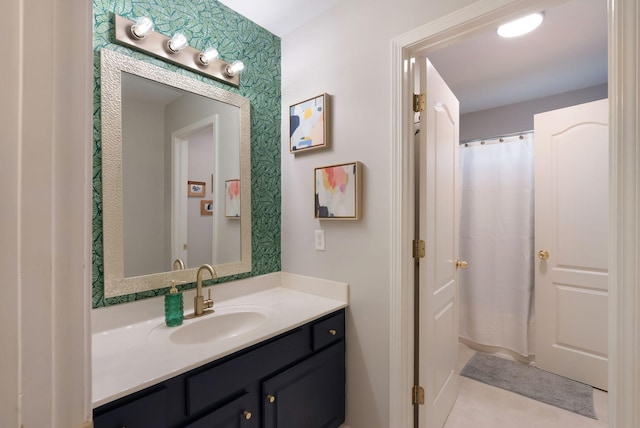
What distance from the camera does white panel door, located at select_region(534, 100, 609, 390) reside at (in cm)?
210

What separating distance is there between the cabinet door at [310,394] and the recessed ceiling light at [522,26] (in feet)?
6.70

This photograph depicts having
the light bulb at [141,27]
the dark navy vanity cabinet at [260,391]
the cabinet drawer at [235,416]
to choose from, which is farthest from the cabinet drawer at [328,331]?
the light bulb at [141,27]

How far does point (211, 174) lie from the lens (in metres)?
1.66

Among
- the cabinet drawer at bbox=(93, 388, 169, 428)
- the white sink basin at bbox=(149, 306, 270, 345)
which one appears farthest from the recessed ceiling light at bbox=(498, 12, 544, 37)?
the cabinet drawer at bbox=(93, 388, 169, 428)

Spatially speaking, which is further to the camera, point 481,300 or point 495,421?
point 481,300

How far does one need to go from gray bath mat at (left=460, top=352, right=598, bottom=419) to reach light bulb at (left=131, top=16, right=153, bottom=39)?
9.88 ft

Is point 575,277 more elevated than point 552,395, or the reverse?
point 575,277

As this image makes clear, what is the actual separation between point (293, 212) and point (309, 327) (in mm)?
751

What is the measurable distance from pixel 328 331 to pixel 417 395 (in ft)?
1.79

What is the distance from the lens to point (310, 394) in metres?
1.40

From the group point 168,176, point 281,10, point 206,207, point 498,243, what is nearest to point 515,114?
point 498,243

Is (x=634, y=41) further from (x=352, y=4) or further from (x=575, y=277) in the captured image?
(x=575, y=277)

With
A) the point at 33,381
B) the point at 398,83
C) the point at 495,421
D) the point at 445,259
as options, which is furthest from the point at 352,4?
the point at 495,421

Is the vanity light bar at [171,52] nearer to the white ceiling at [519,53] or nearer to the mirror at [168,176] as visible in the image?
the mirror at [168,176]
